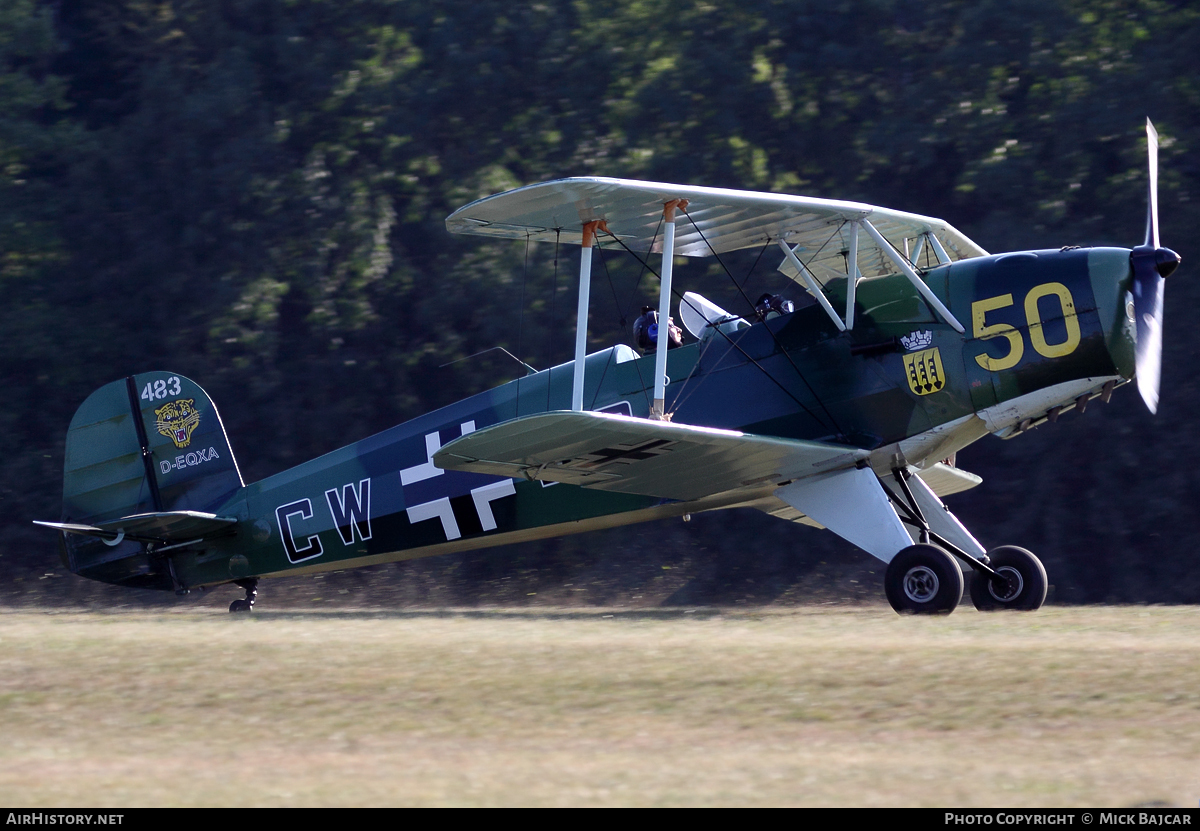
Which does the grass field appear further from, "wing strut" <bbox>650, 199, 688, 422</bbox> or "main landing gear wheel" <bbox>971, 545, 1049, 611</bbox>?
"wing strut" <bbox>650, 199, 688, 422</bbox>

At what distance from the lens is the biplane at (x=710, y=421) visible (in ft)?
28.2

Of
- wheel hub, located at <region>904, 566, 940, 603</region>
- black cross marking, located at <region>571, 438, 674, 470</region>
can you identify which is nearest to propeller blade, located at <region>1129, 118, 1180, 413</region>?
wheel hub, located at <region>904, 566, 940, 603</region>

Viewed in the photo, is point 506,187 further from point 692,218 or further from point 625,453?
point 625,453

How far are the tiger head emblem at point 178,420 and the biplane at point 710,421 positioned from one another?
0.06ft

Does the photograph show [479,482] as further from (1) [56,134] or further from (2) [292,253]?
(1) [56,134]

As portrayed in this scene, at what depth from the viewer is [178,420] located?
11258mm

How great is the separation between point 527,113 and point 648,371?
8.86 metres

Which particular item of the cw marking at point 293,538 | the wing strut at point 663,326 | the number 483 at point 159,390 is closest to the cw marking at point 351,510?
the cw marking at point 293,538

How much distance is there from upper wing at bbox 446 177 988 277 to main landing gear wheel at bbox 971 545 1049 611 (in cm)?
256

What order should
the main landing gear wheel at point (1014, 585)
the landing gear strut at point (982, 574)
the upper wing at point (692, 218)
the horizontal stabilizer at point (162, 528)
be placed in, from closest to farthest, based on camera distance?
the landing gear strut at point (982, 574) < the upper wing at point (692, 218) < the main landing gear wheel at point (1014, 585) < the horizontal stabilizer at point (162, 528)

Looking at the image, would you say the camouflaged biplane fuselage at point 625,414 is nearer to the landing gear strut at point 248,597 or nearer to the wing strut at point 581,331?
the landing gear strut at point 248,597

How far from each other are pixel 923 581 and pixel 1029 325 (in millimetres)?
1860

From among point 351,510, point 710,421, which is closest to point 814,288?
point 710,421
